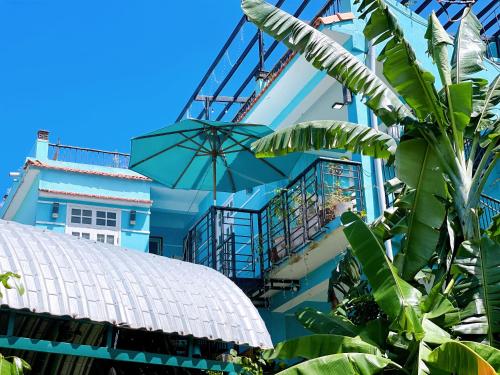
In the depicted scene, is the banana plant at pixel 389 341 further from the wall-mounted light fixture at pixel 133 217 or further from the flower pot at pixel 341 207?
the wall-mounted light fixture at pixel 133 217

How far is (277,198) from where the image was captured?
13.4 m

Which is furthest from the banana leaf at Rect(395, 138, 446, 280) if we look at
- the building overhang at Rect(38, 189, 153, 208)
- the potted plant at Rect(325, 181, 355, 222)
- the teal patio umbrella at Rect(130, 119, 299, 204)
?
the building overhang at Rect(38, 189, 153, 208)

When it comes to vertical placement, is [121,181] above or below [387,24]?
above

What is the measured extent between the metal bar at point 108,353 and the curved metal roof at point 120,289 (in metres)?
0.29

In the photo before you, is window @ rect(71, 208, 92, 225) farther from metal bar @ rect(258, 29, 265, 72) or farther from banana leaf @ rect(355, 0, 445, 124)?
banana leaf @ rect(355, 0, 445, 124)

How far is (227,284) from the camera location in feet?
31.5

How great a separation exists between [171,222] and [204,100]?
141 inches

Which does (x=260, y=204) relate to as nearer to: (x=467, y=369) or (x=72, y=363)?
(x=72, y=363)

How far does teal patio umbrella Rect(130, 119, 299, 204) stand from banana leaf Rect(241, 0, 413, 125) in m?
3.18

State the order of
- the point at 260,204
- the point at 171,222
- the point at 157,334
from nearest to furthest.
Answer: the point at 157,334 < the point at 260,204 < the point at 171,222

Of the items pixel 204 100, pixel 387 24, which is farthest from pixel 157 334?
pixel 204 100

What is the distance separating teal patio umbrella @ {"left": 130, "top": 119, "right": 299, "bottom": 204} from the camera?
1250 centimetres

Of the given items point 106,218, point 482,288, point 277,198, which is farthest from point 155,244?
point 482,288

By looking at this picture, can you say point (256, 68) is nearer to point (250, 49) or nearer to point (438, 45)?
point (250, 49)
